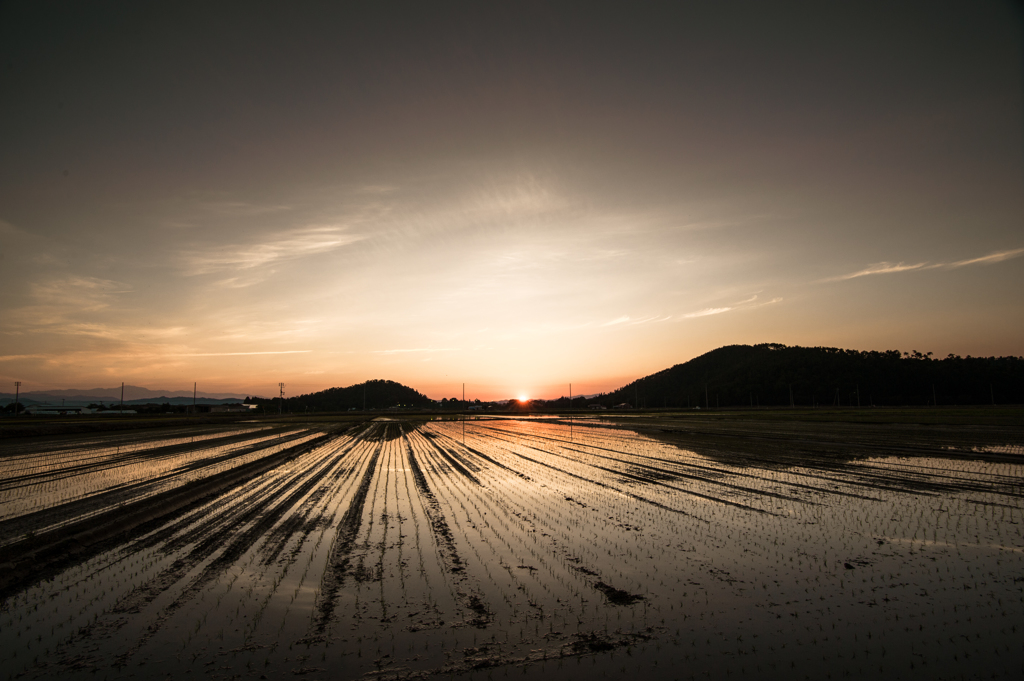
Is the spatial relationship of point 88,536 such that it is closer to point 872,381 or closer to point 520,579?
point 520,579

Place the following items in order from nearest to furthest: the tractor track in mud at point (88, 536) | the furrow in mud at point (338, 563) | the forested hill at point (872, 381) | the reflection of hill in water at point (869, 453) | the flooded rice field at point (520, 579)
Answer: the flooded rice field at point (520, 579) < the furrow in mud at point (338, 563) < the tractor track in mud at point (88, 536) < the reflection of hill in water at point (869, 453) < the forested hill at point (872, 381)

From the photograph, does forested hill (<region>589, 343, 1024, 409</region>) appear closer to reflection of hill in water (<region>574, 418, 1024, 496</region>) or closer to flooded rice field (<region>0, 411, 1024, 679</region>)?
reflection of hill in water (<region>574, 418, 1024, 496</region>)

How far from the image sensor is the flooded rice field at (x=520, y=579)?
5.61 m

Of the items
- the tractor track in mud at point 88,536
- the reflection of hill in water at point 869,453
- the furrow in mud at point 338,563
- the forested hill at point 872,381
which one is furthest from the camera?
the forested hill at point 872,381

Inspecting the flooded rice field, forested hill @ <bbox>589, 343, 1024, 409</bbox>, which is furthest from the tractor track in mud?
forested hill @ <bbox>589, 343, 1024, 409</bbox>

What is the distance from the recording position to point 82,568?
28.6 feet

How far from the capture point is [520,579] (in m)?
7.90

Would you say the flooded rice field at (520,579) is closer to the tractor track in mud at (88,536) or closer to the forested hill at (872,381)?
the tractor track in mud at (88,536)

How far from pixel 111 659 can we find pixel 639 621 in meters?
6.13

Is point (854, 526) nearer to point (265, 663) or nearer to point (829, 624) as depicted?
point (829, 624)

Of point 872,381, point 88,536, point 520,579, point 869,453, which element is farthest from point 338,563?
point 872,381

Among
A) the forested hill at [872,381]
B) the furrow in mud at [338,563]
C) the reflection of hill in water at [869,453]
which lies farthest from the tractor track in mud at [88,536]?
the forested hill at [872,381]

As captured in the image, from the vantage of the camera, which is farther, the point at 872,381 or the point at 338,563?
the point at 872,381

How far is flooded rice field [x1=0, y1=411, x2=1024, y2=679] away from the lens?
221 inches
